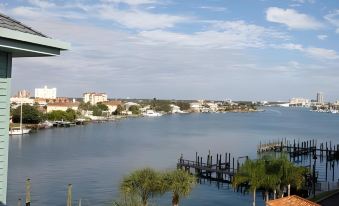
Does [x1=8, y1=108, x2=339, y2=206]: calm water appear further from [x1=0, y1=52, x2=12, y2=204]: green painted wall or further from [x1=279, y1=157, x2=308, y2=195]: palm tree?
[x1=0, y1=52, x2=12, y2=204]: green painted wall

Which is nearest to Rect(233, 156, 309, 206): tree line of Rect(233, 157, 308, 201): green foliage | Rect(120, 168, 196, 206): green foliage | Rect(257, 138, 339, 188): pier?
Rect(233, 157, 308, 201): green foliage

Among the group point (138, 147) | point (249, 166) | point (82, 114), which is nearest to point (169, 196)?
point (249, 166)

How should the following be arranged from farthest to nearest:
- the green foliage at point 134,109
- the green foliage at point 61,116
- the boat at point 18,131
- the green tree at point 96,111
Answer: the green foliage at point 134,109
the green tree at point 96,111
the green foliage at point 61,116
the boat at point 18,131

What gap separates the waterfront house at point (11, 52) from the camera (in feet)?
12.6

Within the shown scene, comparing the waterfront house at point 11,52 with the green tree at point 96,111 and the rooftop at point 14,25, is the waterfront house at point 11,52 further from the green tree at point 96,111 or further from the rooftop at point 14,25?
the green tree at point 96,111

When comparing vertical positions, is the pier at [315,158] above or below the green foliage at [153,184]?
below

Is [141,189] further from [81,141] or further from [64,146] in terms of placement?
[81,141]

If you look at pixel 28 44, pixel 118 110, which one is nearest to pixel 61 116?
pixel 118 110

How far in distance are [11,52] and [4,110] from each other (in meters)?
0.53

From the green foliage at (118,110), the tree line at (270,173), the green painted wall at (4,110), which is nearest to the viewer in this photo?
the green painted wall at (4,110)

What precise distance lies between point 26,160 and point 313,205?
40.0 meters

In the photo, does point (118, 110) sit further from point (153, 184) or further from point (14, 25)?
point (14, 25)

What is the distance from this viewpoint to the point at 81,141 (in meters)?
68.2

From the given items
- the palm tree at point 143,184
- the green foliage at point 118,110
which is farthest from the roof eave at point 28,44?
the green foliage at point 118,110
